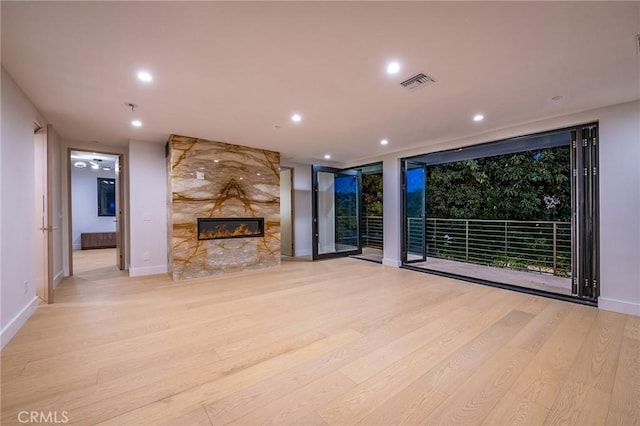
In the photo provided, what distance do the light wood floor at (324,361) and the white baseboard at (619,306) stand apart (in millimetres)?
154

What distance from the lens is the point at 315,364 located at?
2004 mm

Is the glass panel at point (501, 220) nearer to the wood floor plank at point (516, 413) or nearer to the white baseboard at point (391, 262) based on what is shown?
the white baseboard at point (391, 262)

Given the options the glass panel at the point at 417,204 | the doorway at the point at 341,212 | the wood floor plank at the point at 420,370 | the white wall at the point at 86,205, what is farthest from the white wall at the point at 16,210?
the white wall at the point at 86,205

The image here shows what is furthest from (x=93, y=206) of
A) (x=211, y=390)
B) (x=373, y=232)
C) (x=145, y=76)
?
(x=211, y=390)

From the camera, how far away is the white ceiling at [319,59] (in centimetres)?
171

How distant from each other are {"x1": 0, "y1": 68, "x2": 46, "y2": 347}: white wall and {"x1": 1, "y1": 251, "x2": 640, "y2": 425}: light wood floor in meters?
0.23

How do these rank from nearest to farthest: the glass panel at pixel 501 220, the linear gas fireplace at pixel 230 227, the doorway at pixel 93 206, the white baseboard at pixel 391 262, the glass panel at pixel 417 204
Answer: the linear gas fireplace at pixel 230 227 → the glass panel at pixel 501 220 → the white baseboard at pixel 391 262 → the glass panel at pixel 417 204 → the doorway at pixel 93 206

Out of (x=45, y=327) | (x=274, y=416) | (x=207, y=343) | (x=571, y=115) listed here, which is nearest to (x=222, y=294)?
(x=207, y=343)

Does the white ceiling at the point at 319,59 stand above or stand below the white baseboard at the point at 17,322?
above

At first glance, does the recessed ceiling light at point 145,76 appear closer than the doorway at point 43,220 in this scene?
Yes

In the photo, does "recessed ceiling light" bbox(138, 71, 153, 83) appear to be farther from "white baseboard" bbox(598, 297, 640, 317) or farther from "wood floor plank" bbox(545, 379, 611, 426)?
"white baseboard" bbox(598, 297, 640, 317)

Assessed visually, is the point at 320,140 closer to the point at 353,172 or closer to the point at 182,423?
the point at 353,172

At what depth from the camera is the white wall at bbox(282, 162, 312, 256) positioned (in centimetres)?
705

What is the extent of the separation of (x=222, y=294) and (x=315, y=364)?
7.17 ft
